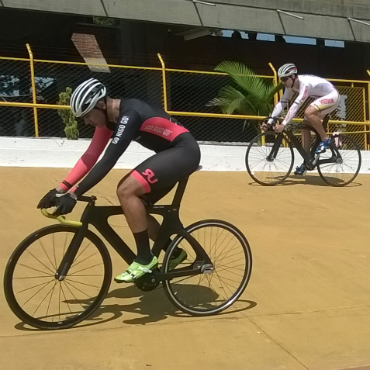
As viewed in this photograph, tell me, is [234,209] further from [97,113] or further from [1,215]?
[97,113]

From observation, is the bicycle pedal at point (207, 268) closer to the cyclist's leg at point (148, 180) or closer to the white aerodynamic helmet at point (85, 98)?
the cyclist's leg at point (148, 180)

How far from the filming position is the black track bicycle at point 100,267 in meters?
4.20

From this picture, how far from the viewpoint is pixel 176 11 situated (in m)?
15.2

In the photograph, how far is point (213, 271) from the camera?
4773mm

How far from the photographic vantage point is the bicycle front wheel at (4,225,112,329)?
409 cm

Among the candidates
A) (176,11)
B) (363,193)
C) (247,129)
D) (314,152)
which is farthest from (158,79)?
(363,193)

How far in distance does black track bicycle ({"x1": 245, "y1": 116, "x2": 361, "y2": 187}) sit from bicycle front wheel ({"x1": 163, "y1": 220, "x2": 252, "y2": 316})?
14.1 feet

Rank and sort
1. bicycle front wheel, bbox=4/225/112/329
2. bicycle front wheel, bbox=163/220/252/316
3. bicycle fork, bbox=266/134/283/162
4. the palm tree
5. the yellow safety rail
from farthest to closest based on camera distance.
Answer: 1. the palm tree
2. the yellow safety rail
3. bicycle fork, bbox=266/134/283/162
4. bicycle front wheel, bbox=163/220/252/316
5. bicycle front wheel, bbox=4/225/112/329

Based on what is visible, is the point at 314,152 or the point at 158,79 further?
the point at 158,79

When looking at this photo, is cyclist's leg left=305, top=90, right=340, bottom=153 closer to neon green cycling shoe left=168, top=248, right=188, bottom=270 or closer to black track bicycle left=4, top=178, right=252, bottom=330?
black track bicycle left=4, top=178, right=252, bottom=330

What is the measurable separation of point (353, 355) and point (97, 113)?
2.38 m

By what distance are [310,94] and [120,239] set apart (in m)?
5.64

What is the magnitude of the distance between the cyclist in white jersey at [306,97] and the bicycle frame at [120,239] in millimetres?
4762

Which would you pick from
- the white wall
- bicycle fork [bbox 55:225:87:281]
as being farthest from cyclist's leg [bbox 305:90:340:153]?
bicycle fork [bbox 55:225:87:281]
